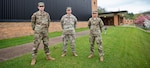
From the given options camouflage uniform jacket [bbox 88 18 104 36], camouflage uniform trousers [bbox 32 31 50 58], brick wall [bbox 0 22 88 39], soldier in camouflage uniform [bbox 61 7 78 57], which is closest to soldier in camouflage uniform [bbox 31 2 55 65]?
camouflage uniform trousers [bbox 32 31 50 58]

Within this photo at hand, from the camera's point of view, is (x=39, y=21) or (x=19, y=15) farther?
(x=19, y=15)

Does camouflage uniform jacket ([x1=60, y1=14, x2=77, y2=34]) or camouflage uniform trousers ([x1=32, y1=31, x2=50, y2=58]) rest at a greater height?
camouflage uniform jacket ([x1=60, y1=14, x2=77, y2=34])

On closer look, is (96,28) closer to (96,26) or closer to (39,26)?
(96,26)

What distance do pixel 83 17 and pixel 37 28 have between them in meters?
22.3

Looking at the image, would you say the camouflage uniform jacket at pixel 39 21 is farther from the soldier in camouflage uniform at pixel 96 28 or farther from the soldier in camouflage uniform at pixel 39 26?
the soldier in camouflage uniform at pixel 96 28

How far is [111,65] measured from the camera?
6297 millimetres

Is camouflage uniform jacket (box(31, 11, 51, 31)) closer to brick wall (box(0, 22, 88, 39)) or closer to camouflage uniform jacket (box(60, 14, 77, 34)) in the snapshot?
camouflage uniform jacket (box(60, 14, 77, 34))

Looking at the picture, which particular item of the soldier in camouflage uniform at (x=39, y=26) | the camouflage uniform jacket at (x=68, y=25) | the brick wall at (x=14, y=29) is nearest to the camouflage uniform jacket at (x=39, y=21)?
the soldier in camouflage uniform at (x=39, y=26)

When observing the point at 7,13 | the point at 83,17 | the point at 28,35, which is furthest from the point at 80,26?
the point at 7,13

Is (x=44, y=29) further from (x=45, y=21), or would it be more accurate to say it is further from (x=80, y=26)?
(x=80, y=26)

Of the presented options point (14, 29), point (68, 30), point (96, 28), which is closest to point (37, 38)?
point (68, 30)

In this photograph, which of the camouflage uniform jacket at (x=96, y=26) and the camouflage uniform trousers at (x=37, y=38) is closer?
the camouflage uniform trousers at (x=37, y=38)

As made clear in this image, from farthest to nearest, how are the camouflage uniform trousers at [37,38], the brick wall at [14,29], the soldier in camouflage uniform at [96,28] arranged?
the brick wall at [14,29] < the soldier in camouflage uniform at [96,28] < the camouflage uniform trousers at [37,38]

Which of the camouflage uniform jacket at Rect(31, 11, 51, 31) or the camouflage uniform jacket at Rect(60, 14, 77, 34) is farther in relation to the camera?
the camouflage uniform jacket at Rect(60, 14, 77, 34)
